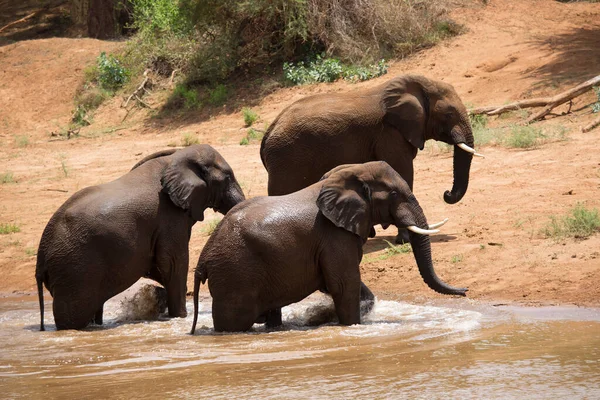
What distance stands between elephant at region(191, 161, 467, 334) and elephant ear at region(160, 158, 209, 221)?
0.86 meters

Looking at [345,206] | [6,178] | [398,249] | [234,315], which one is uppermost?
[345,206]

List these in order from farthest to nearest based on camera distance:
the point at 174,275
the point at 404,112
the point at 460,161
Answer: the point at 460,161
the point at 404,112
the point at 174,275

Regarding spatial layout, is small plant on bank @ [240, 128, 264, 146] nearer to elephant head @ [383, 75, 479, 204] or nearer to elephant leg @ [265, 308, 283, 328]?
elephant head @ [383, 75, 479, 204]

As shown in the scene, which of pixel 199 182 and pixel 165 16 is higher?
pixel 199 182

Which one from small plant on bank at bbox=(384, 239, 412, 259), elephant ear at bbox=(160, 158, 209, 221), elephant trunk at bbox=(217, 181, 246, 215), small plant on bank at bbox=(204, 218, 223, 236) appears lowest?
small plant on bank at bbox=(204, 218, 223, 236)

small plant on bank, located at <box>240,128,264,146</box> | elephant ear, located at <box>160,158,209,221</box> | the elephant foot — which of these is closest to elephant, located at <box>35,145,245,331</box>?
elephant ear, located at <box>160,158,209,221</box>

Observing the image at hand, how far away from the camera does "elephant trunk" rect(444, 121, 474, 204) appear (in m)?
11.6

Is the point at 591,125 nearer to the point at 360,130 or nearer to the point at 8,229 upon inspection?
the point at 360,130

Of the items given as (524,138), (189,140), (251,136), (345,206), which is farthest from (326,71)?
(345,206)

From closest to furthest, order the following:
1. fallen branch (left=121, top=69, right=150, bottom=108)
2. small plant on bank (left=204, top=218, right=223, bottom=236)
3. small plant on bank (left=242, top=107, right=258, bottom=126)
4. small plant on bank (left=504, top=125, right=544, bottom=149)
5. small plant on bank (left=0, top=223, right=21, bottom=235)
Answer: small plant on bank (left=204, top=218, right=223, bottom=236), small plant on bank (left=0, top=223, right=21, bottom=235), small plant on bank (left=504, top=125, right=544, bottom=149), small plant on bank (left=242, top=107, right=258, bottom=126), fallen branch (left=121, top=69, right=150, bottom=108)

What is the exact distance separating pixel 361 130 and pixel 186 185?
269 cm

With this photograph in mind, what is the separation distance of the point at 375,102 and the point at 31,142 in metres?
12.5

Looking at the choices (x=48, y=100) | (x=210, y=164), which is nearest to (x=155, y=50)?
(x=48, y=100)

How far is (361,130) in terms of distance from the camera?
37.4 feet
